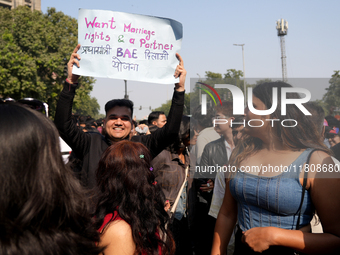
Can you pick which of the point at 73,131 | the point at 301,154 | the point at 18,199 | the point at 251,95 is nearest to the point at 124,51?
the point at 73,131

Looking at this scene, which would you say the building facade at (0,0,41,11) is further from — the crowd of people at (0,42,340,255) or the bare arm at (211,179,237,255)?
the bare arm at (211,179,237,255)

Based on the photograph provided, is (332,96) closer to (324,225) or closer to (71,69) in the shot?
(324,225)

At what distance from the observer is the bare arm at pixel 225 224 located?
223 centimetres

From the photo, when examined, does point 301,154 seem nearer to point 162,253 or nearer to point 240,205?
point 240,205

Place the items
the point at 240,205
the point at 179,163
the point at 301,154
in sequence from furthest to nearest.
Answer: the point at 179,163 < the point at 240,205 < the point at 301,154

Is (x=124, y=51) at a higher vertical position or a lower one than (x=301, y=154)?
higher

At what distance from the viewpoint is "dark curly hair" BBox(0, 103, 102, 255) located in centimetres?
105

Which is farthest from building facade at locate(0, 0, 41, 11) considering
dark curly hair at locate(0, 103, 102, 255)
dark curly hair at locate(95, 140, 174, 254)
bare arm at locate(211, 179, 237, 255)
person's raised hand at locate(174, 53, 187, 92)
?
dark curly hair at locate(0, 103, 102, 255)

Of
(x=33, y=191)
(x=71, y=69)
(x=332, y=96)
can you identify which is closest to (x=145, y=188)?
(x=33, y=191)

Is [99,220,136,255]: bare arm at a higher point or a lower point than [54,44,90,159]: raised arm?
lower

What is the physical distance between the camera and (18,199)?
3.54ft

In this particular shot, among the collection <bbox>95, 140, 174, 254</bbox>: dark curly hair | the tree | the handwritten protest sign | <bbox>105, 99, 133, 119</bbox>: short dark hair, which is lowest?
<bbox>95, 140, 174, 254</bbox>: dark curly hair

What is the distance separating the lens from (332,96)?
3.18m

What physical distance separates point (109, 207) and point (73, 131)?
1.08 meters
